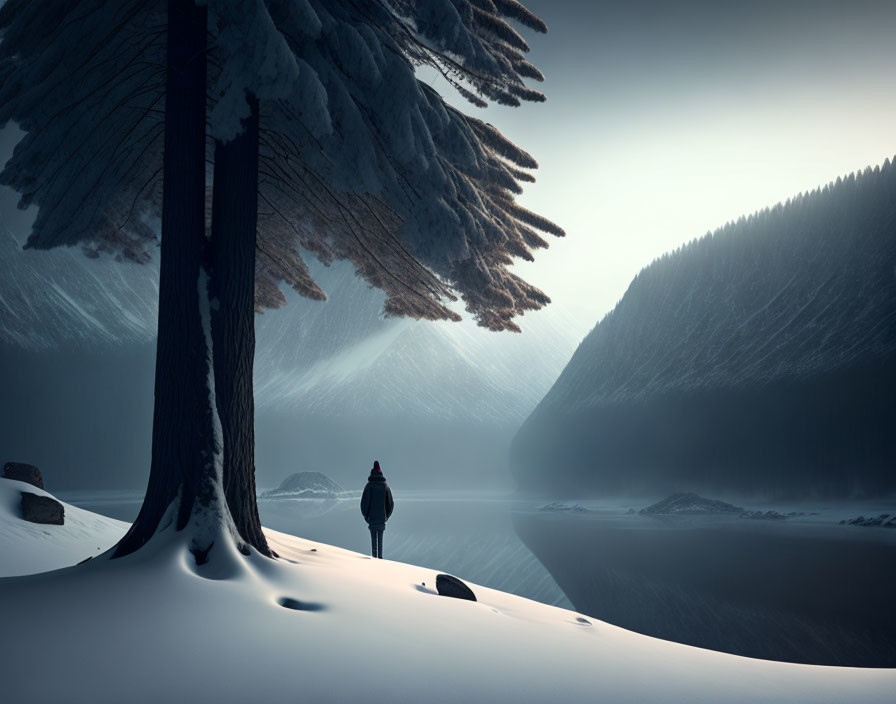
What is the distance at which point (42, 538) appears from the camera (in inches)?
345

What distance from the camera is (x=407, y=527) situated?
24.8 metres

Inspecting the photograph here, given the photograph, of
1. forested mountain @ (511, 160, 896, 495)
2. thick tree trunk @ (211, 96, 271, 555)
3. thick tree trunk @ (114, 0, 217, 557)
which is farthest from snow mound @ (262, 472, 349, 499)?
thick tree trunk @ (114, 0, 217, 557)

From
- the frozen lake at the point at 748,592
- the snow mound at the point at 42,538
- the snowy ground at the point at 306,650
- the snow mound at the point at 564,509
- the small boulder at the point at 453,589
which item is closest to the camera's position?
the snowy ground at the point at 306,650

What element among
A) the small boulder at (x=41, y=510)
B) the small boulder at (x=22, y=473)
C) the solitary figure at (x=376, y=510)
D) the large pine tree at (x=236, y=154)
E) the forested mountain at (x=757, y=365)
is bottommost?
the small boulder at (x=41, y=510)

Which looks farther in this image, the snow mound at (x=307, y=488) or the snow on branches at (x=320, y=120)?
the snow mound at (x=307, y=488)

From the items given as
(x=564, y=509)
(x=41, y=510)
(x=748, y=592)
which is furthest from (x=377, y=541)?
(x=564, y=509)

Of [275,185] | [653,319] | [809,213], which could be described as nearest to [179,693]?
[275,185]

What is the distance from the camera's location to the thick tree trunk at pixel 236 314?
5719 millimetres

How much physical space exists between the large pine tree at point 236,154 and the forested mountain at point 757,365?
39.8m

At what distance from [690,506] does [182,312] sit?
4275 cm

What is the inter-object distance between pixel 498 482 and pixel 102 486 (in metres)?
65.1

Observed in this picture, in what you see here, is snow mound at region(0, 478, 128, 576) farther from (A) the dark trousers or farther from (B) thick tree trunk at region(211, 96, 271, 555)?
(A) the dark trousers

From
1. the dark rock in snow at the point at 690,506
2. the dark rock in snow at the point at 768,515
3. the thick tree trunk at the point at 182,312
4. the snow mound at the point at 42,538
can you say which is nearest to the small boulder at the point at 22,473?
the snow mound at the point at 42,538

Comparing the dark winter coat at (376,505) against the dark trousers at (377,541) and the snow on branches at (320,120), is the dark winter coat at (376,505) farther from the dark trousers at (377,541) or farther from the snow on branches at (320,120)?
the snow on branches at (320,120)
